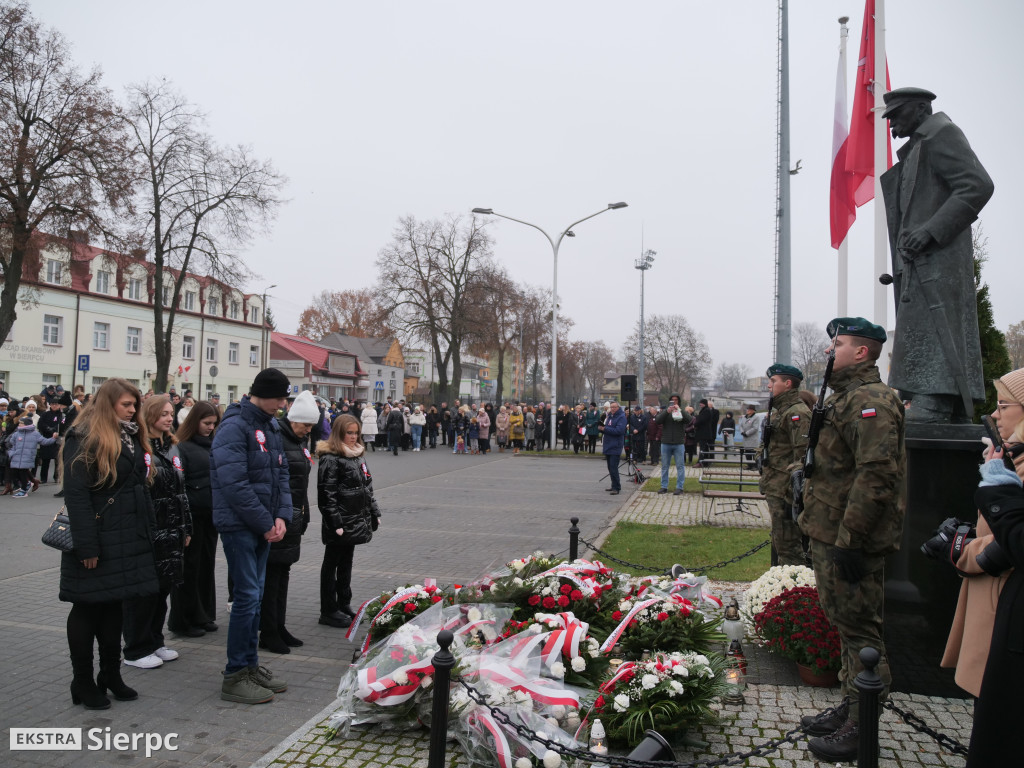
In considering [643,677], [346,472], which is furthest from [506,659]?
[346,472]

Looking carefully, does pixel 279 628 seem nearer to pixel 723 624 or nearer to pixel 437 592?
pixel 437 592

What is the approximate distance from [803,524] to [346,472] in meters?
3.84

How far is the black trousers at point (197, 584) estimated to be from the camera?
6125 millimetres

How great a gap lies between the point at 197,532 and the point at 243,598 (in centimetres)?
179

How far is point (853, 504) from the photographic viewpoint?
3848 mm

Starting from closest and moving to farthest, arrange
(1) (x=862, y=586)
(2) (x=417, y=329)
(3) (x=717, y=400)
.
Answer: (1) (x=862, y=586) < (2) (x=417, y=329) < (3) (x=717, y=400)

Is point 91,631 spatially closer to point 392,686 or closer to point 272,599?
point 272,599

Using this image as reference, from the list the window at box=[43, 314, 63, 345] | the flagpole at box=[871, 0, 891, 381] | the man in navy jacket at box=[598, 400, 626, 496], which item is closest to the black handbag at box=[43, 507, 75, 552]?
the flagpole at box=[871, 0, 891, 381]

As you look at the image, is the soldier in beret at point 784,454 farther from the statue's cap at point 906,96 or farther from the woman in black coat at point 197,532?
the woman in black coat at point 197,532

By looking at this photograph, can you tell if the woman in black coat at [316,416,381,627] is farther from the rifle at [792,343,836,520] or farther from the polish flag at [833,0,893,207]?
the polish flag at [833,0,893,207]

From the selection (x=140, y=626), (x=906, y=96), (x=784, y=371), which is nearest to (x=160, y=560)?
(x=140, y=626)

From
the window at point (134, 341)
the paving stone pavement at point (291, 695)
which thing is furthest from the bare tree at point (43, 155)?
the window at point (134, 341)

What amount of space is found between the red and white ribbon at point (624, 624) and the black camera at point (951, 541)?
7.79ft

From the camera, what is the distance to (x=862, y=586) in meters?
4.03
